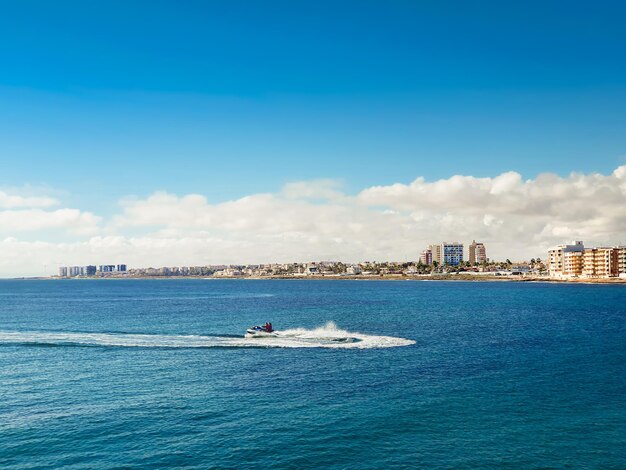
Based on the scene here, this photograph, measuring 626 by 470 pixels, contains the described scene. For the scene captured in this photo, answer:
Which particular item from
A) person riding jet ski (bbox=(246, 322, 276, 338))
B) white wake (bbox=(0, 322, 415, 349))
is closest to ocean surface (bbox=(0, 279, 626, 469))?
white wake (bbox=(0, 322, 415, 349))

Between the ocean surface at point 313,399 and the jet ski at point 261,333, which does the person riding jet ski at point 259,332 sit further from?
the ocean surface at point 313,399

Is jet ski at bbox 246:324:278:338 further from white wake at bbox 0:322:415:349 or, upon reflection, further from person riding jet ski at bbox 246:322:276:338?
A: white wake at bbox 0:322:415:349

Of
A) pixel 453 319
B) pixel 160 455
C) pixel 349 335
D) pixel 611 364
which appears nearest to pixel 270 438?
pixel 160 455

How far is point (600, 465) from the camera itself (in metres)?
35.7

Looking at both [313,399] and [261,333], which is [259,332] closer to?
[261,333]

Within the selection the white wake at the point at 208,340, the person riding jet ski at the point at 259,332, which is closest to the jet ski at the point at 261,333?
the person riding jet ski at the point at 259,332

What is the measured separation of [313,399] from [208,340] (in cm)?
4087

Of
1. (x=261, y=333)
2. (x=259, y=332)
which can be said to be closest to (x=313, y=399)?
(x=261, y=333)

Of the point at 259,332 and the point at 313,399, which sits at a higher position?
the point at 259,332

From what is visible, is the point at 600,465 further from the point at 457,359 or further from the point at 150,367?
the point at 150,367

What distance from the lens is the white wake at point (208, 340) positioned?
8231 centimetres

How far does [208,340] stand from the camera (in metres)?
87.6

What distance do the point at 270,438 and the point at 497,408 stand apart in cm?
2091

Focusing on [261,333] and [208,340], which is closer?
[208,340]
